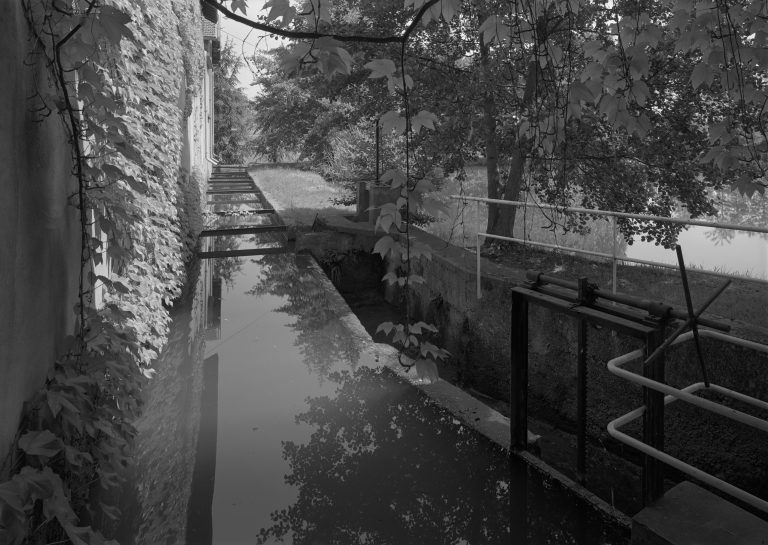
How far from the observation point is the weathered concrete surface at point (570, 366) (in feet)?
16.3

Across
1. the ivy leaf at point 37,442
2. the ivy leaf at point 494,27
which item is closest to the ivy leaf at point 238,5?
the ivy leaf at point 494,27

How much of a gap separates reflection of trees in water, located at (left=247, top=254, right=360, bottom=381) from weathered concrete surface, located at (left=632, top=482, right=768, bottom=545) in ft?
11.2

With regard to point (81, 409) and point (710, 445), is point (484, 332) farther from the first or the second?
point (81, 409)

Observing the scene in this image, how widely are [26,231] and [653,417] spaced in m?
3.18

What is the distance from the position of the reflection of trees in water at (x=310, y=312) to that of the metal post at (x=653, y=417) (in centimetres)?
284

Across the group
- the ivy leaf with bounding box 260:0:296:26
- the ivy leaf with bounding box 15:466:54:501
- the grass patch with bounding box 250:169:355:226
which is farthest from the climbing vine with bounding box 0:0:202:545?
the grass patch with bounding box 250:169:355:226

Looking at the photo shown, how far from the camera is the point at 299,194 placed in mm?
18578

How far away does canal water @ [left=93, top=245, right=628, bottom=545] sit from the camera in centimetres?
352

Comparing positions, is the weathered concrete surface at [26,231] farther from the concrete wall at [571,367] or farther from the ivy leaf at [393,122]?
the concrete wall at [571,367]

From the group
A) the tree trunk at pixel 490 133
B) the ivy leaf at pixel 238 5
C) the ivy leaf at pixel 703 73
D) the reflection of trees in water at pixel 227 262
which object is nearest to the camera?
the ivy leaf at pixel 238 5

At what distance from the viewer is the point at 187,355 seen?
19.7ft

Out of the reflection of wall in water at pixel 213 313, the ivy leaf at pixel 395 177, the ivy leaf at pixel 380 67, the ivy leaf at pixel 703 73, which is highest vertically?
the ivy leaf at pixel 703 73

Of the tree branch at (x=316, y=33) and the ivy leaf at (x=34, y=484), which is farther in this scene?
the tree branch at (x=316, y=33)

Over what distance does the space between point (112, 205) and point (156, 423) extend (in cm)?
183
